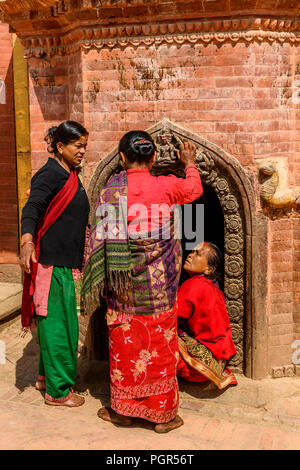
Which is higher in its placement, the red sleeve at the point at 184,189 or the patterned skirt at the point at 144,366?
the red sleeve at the point at 184,189

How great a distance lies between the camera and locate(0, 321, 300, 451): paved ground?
374cm

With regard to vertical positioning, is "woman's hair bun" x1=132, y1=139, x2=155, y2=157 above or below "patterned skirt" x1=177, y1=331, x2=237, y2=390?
above

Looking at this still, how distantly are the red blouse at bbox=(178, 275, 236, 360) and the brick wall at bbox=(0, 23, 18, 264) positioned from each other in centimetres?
354

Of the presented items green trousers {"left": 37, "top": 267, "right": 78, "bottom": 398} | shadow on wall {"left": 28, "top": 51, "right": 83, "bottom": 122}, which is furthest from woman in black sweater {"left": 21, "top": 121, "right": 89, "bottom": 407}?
shadow on wall {"left": 28, "top": 51, "right": 83, "bottom": 122}

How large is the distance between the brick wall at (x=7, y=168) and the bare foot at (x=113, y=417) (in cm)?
378

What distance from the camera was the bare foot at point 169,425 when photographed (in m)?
3.93

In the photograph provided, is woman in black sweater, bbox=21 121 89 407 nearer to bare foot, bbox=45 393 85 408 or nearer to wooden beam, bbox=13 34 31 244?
bare foot, bbox=45 393 85 408

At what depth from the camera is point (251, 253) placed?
476 cm

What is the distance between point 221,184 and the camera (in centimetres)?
477

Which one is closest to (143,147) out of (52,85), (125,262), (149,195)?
(149,195)

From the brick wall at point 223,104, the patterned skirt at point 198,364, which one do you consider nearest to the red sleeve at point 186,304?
the patterned skirt at point 198,364

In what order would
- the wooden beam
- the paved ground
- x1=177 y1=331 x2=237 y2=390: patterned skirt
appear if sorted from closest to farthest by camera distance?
the paved ground < x1=177 y1=331 x2=237 y2=390: patterned skirt < the wooden beam

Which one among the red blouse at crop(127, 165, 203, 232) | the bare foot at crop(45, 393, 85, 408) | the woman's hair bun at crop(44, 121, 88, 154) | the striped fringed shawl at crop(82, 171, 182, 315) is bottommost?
the bare foot at crop(45, 393, 85, 408)

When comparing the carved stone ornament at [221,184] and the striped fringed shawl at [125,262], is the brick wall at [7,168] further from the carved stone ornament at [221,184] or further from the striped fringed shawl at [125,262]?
the striped fringed shawl at [125,262]
